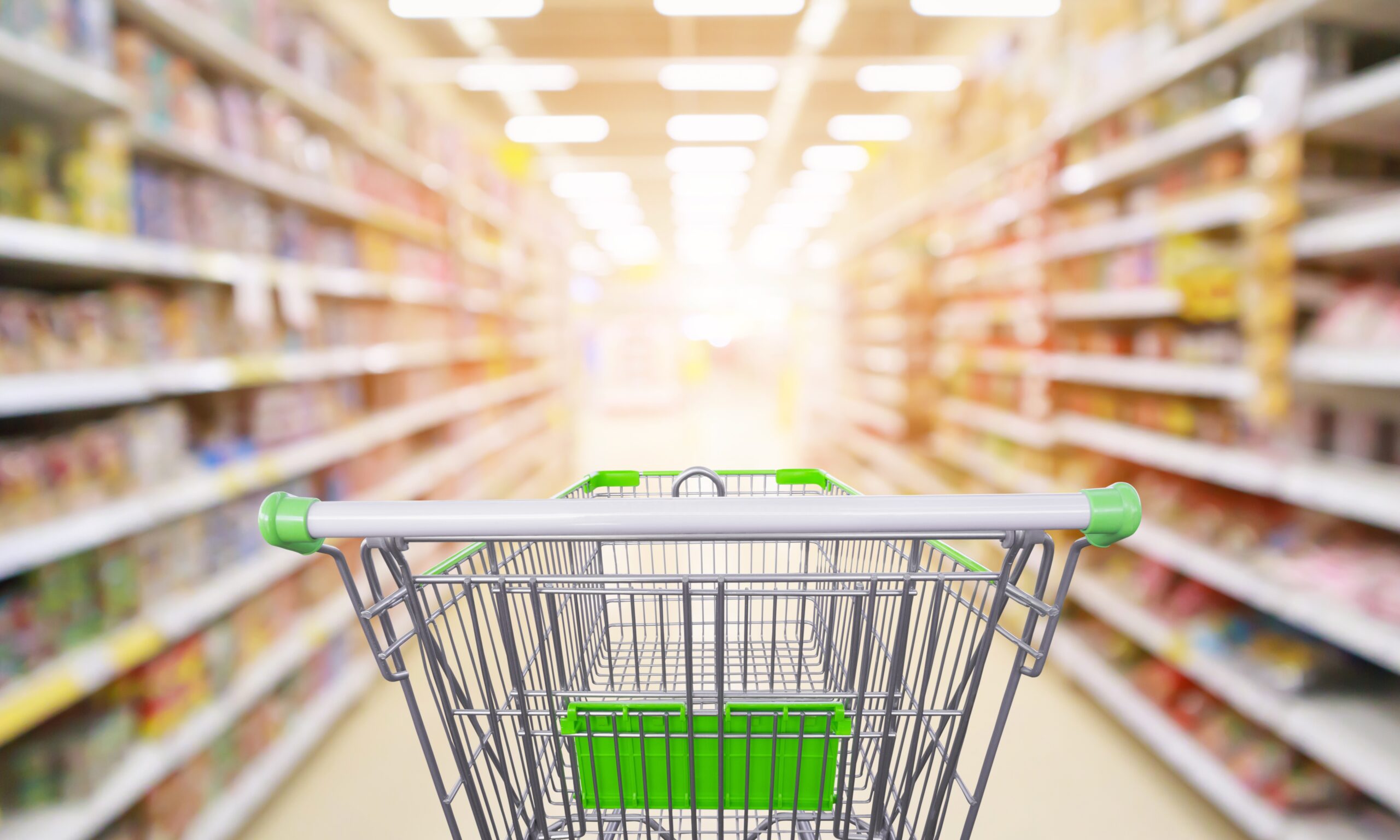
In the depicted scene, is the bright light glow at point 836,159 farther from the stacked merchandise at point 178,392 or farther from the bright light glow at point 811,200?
the stacked merchandise at point 178,392

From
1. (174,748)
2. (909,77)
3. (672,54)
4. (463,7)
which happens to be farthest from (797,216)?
(174,748)

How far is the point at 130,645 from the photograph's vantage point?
1.73 m

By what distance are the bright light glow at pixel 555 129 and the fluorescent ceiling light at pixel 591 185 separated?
5.30 ft

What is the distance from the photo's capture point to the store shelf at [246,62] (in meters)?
1.96

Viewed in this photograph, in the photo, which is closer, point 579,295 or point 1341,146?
point 1341,146

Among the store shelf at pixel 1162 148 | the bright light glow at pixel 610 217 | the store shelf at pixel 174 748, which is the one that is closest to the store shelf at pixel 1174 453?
the store shelf at pixel 1162 148

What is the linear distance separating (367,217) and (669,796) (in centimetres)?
297

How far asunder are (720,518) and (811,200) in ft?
39.1

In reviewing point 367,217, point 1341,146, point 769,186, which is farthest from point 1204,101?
point 769,186

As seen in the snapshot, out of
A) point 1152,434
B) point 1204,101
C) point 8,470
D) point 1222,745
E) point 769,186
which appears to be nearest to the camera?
point 8,470

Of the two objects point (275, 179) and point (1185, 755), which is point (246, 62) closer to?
point (275, 179)

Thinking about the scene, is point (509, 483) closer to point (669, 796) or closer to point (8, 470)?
point (8, 470)

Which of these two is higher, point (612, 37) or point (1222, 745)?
point (612, 37)

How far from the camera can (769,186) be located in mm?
11445
